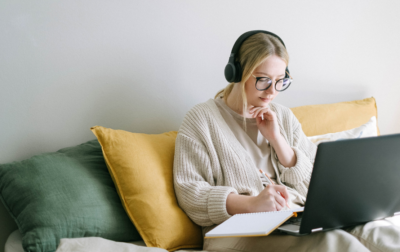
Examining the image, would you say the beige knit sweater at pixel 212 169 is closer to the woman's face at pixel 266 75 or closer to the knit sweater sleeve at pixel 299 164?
the knit sweater sleeve at pixel 299 164

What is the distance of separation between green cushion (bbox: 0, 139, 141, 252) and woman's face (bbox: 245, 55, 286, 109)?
0.65 meters

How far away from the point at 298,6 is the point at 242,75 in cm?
89

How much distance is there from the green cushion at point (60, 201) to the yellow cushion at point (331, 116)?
42.6 inches

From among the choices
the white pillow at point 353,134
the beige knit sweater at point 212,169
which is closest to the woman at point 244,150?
the beige knit sweater at point 212,169

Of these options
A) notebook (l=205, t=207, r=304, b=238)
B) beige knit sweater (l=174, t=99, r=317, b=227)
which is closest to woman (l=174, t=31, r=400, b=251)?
beige knit sweater (l=174, t=99, r=317, b=227)

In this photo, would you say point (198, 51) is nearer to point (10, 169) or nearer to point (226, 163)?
point (226, 163)

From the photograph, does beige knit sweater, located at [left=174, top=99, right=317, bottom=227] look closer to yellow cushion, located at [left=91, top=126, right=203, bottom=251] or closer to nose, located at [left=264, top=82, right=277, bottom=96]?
yellow cushion, located at [left=91, top=126, right=203, bottom=251]

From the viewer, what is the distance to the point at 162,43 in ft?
5.24

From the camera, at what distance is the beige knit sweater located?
118 cm

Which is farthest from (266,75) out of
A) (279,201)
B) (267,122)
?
(279,201)

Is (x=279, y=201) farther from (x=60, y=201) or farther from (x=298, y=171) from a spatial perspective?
(x=60, y=201)

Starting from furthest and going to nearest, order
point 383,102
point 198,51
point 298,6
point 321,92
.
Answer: point 383,102 → point 321,92 → point 298,6 → point 198,51

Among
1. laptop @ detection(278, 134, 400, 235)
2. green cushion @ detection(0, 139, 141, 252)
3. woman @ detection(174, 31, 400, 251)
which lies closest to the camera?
laptop @ detection(278, 134, 400, 235)

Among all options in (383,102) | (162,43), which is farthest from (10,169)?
(383,102)
